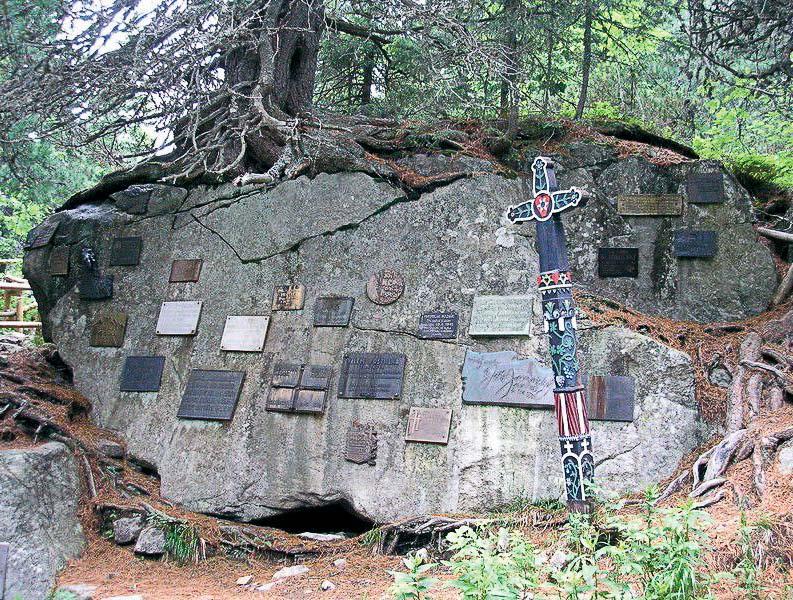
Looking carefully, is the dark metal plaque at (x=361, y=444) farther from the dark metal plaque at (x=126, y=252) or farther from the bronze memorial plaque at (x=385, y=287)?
the dark metal plaque at (x=126, y=252)

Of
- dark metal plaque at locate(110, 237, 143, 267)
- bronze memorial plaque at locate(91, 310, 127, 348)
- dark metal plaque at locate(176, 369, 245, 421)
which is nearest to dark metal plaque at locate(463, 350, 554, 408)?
dark metal plaque at locate(176, 369, 245, 421)

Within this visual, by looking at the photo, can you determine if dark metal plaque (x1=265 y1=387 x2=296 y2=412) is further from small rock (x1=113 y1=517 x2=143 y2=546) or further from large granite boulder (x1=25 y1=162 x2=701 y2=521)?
small rock (x1=113 y1=517 x2=143 y2=546)

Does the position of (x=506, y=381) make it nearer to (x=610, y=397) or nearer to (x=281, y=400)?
(x=610, y=397)

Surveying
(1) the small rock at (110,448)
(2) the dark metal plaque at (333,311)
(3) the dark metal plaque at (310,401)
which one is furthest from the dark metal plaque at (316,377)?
(1) the small rock at (110,448)

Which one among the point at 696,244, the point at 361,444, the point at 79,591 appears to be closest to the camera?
the point at 79,591

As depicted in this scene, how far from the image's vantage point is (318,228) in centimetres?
816

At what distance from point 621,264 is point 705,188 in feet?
3.80

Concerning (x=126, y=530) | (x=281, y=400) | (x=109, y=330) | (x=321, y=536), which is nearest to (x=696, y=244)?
Result: (x=281, y=400)

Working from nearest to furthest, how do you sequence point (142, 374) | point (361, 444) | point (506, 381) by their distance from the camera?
point (506, 381) < point (361, 444) < point (142, 374)

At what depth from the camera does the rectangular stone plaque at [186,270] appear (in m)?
8.56

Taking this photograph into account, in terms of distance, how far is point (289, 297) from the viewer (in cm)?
800

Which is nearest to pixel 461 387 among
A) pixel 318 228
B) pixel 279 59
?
pixel 318 228

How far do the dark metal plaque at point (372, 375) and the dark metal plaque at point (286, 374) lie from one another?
0.46 meters

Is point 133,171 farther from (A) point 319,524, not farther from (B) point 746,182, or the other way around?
(B) point 746,182
